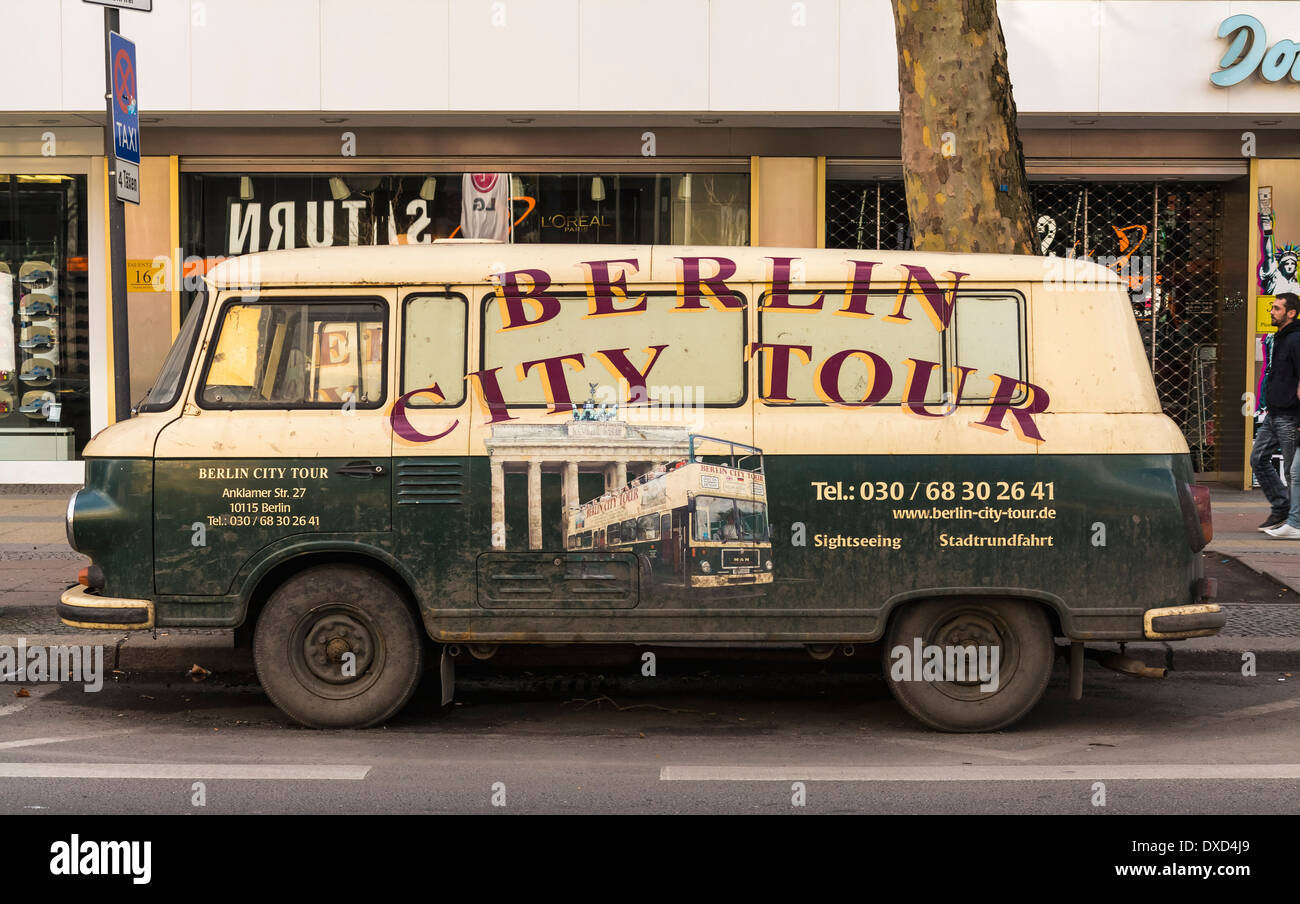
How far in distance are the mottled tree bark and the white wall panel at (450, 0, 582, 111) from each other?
5343mm

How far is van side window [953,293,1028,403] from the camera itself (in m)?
6.15

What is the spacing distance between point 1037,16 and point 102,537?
404 inches

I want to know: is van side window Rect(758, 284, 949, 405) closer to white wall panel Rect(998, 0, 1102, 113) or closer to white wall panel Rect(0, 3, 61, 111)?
white wall panel Rect(998, 0, 1102, 113)

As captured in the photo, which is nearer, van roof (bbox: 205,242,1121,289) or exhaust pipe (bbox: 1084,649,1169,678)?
van roof (bbox: 205,242,1121,289)

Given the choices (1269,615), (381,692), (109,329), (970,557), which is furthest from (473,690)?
(109,329)

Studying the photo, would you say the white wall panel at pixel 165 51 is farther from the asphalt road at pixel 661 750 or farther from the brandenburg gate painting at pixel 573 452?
the brandenburg gate painting at pixel 573 452

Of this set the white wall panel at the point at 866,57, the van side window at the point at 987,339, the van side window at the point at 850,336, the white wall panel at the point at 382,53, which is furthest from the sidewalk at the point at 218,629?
the white wall panel at the point at 866,57

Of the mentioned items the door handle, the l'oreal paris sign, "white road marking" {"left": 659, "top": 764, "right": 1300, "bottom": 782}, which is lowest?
"white road marking" {"left": 659, "top": 764, "right": 1300, "bottom": 782}

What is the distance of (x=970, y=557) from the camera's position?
20.0ft

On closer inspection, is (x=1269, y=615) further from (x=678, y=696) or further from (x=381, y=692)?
(x=381, y=692)

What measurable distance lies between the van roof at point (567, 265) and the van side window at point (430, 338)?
0.34ft

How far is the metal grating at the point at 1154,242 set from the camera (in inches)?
576

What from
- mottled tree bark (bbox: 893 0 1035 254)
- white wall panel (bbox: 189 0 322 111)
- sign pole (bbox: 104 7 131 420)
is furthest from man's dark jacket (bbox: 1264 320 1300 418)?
sign pole (bbox: 104 7 131 420)

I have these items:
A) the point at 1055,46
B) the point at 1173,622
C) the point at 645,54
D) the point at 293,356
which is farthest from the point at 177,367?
the point at 1055,46
